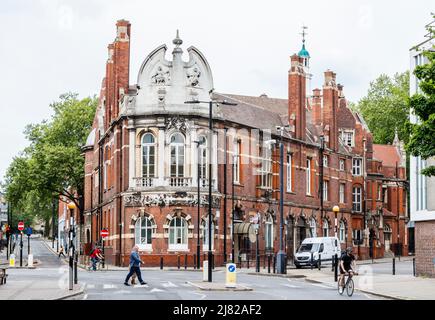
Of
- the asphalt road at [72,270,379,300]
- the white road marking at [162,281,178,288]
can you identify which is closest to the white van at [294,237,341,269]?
the asphalt road at [72,270,379,300]

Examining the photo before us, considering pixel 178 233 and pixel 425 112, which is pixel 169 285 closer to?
pixel 425 112

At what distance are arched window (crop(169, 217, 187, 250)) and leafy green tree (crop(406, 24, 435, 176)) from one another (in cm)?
2868

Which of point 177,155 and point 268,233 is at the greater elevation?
point 177,155

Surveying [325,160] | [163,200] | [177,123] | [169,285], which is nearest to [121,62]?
[177,123]

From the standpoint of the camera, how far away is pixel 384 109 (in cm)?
9744

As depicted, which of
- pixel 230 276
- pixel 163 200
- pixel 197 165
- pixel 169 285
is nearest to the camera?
pixel 230 276

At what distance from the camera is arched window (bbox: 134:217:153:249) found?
56188mm

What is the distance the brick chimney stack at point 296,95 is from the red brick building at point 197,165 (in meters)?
0.08

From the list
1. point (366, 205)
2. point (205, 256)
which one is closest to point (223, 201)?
point (205, 256)

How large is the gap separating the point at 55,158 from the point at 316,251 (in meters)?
33.1

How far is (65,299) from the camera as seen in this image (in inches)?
1047

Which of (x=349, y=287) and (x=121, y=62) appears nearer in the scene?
(x=349, y=287)

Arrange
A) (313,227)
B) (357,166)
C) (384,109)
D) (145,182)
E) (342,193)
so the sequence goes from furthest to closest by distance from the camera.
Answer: (384,109) → (357,166) → (342,193) → (313,227) → (145,182)
